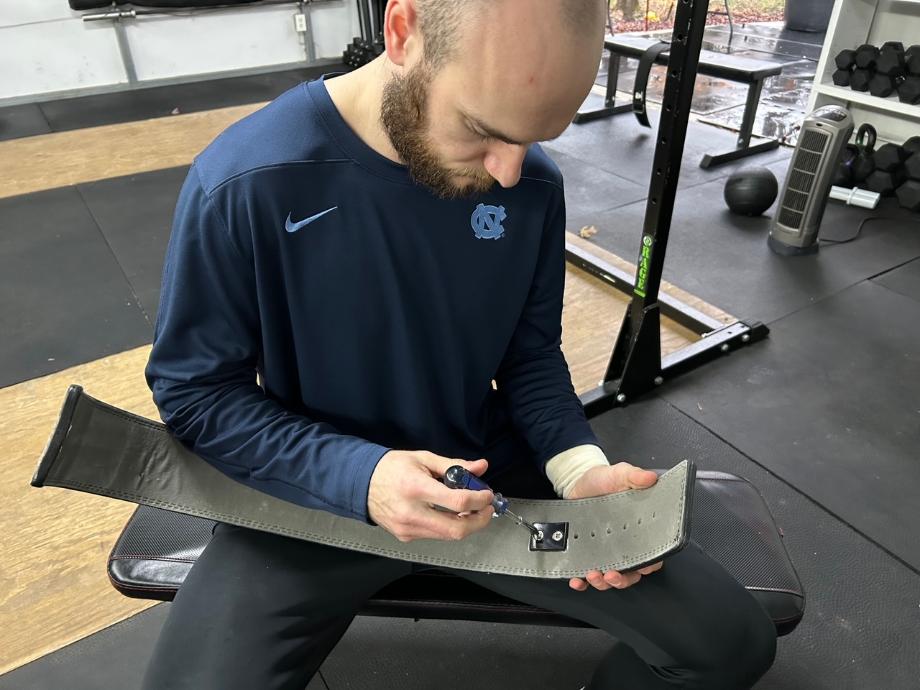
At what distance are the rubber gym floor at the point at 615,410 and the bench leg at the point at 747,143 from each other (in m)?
0.09

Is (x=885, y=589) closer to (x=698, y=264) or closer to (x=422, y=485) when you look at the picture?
(x=422, y=485)

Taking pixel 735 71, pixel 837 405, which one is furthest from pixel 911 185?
pixel 837 405

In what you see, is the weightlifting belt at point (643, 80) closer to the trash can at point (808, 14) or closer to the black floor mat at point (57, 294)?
the black floor mat at point (57, 294)

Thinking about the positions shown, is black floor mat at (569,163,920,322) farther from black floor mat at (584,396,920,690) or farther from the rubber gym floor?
black floor mat at (584,396,920,690)

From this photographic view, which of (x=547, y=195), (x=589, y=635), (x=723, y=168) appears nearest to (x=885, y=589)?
(x=589, y=635)

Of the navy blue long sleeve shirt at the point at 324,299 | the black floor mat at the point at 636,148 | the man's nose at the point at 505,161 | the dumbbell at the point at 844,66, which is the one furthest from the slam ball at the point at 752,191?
the man's nose at the point at 505,161

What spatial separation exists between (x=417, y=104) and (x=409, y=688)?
1071 mm

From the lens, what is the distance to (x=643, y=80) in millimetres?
3252

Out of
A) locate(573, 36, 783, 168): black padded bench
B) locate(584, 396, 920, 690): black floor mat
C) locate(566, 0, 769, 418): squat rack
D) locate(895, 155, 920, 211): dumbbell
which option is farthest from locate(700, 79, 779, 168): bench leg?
locate(584, 396, 920, 690): black floor mat

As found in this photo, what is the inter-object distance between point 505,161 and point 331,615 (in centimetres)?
70

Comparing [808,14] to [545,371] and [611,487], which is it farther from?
[611,487]

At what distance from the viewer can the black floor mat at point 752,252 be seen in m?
2.66

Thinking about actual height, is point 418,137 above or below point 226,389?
above

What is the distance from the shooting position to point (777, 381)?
2.21 meters
